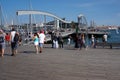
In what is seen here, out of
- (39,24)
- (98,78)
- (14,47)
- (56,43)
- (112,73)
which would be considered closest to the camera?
(98,78)

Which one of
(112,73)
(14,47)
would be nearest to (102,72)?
(112,73)

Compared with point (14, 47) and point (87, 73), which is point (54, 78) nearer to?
point (87, 73)

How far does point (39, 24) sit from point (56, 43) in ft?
179

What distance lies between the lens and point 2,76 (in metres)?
10.3

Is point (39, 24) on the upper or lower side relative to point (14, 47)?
upper

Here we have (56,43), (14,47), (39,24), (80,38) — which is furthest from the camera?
(39,24)

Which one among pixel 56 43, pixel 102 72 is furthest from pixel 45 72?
pixel 56 43

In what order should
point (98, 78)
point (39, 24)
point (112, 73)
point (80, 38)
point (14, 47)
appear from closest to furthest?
point (98, 78)
point (112, 73)
point (14, 47)
point (80, 38)
point (39, 24)

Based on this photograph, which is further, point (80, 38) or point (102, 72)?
point (80, 38)

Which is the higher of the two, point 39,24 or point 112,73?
point 39,24

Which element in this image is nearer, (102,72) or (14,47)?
(102,72)

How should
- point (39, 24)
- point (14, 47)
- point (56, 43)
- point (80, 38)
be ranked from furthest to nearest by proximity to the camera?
1. point (39, 24)
2. point (56, 43)
3. point (80, 38)
4. point (14, 47)

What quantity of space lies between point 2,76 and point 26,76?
92cm

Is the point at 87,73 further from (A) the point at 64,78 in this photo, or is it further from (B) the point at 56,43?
(B) the point at 56,43
